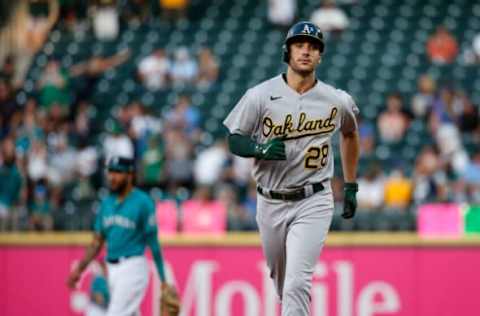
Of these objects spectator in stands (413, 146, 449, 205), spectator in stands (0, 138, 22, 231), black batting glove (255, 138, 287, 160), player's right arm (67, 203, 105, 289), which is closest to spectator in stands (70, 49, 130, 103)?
spectator in stands (0, 138, 22, 231)

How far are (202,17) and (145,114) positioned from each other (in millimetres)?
4260

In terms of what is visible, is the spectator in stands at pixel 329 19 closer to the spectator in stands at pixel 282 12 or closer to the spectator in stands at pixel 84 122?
the spectator in stands at pixel 282 12

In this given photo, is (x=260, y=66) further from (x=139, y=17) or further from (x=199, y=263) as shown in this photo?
(x=199, y=263)

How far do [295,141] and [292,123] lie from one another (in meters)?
0.11

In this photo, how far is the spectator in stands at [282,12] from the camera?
1891 centimetres

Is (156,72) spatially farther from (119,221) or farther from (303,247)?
(303,247)

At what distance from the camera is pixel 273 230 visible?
748 cm

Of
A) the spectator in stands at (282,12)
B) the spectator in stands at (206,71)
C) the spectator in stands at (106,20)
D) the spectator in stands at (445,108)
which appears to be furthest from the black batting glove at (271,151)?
the spectator in stands at (106,20)

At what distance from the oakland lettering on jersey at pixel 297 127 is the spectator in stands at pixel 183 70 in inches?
398

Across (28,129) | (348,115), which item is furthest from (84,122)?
(348,115)

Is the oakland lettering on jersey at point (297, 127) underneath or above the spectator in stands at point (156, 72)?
underneath

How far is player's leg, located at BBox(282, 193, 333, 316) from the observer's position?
7.14 metres

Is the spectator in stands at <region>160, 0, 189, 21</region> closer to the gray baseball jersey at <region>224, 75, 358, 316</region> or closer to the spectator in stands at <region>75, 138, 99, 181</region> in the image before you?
the spectator in stands at <region>75, 138, 99, 181</region>

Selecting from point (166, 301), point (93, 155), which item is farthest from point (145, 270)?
point (93, 155)
